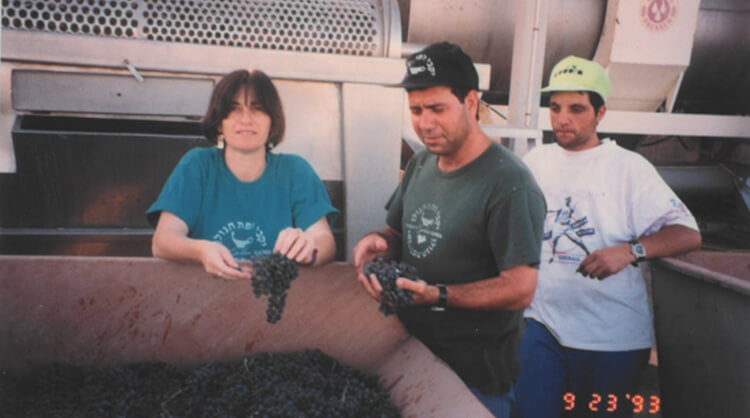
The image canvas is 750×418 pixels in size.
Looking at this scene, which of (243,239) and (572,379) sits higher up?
(243,239)

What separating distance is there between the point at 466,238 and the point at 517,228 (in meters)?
0.13

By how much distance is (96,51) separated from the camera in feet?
5.83

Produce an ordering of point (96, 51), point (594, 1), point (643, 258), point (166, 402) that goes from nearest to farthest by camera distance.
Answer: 1. point (166, 402)
2. point (643, 258)
3. point (96, 51)
4. point (594, 1)

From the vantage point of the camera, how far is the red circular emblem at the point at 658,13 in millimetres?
2473

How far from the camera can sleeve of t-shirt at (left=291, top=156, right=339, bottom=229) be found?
1603 millimetres

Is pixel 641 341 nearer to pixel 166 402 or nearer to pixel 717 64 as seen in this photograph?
pixel 166 402

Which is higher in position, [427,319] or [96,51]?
[96,51]

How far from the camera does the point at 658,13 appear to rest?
248 centimetres

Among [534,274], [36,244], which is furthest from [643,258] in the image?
[36,244]

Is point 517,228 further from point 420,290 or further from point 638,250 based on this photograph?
point 638,250

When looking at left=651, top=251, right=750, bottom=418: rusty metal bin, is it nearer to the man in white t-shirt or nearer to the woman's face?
the man in white t-shirt

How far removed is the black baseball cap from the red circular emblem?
1749 millimetres

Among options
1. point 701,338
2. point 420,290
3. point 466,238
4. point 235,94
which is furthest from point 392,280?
point 701,338

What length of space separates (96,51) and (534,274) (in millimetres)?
1581
